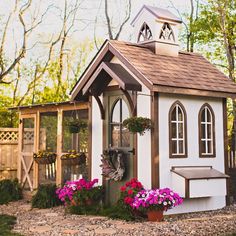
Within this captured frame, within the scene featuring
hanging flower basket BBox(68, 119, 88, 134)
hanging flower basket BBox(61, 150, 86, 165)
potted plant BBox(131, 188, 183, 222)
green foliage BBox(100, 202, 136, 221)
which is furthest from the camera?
hanging flower basket BBox(61, 150, 86, 165)

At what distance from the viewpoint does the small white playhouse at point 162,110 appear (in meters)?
8.98

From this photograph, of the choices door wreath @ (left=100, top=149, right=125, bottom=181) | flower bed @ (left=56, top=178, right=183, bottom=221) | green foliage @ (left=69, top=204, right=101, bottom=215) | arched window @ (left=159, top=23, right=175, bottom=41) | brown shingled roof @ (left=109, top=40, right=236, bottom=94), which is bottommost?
green foliage @ (left=69, top=204, right=101, bottom=215)

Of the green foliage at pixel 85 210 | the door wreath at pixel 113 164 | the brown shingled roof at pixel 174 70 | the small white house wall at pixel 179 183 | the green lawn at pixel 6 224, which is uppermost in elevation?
the brown shingled roof at pixel 174 70

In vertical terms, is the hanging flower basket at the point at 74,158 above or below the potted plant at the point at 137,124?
below

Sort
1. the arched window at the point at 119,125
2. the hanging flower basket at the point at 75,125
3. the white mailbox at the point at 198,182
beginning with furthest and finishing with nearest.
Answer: the hanging flower basket at the point at 75,125 → the arched window at the point at 119,125 → the white mailbox at the point at 198,182

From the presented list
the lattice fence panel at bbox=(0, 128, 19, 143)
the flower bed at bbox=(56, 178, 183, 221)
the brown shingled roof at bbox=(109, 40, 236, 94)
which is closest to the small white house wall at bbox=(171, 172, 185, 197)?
the flower bed at bbox=(56, 178, 183, 221)

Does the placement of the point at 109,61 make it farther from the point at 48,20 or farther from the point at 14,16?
the point at 48,20

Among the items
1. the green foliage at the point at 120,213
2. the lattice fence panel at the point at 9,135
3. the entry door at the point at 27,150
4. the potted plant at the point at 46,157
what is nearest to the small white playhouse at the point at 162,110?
the green foliage at the point at 120,213

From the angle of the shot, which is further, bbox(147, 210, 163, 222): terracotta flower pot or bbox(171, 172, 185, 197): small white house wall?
bbox(171, 172, 185, 197): small white house wall

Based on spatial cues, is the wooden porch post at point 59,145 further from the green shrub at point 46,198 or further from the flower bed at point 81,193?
the flower bed at point 81,193

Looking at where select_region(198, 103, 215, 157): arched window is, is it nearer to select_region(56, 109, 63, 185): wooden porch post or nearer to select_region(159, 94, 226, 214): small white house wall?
select_region(159, 94, 226, 214): small white house wall

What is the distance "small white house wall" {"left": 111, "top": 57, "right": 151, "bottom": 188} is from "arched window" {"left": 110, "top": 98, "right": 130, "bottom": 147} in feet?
1.50

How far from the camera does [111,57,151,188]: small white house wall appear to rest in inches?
353

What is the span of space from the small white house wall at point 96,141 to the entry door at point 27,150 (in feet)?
8.29
